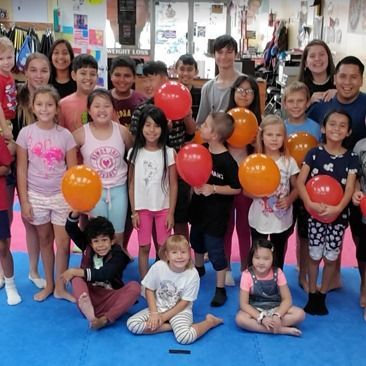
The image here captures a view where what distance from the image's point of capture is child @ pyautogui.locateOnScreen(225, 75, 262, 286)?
2.89m

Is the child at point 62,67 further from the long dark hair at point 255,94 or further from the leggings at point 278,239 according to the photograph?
the leggings at point 278,239

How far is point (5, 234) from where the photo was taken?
274 centimetres

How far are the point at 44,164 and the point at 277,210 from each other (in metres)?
1.29

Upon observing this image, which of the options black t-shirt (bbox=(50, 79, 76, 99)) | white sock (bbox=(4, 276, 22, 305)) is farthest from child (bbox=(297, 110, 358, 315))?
white sock (bbox=(4, 276, 22, 305))

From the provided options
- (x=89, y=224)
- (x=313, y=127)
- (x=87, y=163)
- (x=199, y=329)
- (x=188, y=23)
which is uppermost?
(x=188, y=23)

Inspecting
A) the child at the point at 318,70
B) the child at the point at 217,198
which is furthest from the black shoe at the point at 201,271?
the child at the point at 318,70

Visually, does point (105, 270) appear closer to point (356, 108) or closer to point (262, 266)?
point (262, 266)

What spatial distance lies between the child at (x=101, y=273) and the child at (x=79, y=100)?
24.2 inches

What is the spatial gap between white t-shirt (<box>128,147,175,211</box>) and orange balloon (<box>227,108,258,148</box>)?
358 millimetres

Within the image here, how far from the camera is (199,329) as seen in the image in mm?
2496

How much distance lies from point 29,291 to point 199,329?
109cm

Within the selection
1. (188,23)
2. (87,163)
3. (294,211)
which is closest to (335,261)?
(294,211)

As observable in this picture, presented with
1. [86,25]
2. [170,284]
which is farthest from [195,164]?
[86,25]

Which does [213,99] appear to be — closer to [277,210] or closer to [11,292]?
[277,210]
